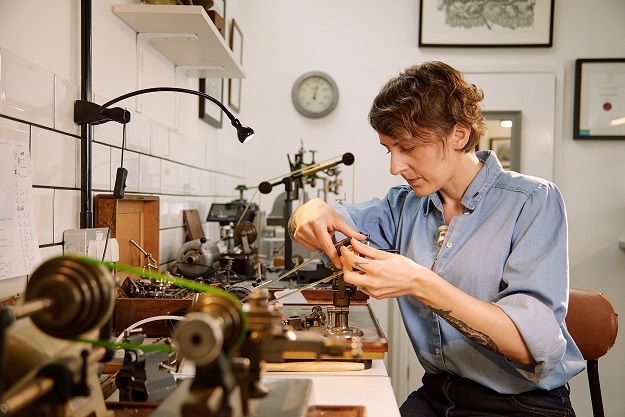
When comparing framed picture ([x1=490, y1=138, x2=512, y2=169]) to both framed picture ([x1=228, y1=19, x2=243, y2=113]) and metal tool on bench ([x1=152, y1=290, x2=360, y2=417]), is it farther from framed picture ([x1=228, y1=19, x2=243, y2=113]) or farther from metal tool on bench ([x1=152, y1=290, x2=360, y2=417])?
metal tool on bench ([x1=152, y1=290, x2=360, y2=417])

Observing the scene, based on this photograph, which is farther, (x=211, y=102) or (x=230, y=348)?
(x=211, y=102)

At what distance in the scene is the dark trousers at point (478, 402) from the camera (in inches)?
53.4

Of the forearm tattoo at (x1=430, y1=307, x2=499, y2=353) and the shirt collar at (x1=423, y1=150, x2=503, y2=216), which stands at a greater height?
the shirt collar at (x1=423, y1=150, x2=503, y2=216)

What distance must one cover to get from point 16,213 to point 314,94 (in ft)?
8.93

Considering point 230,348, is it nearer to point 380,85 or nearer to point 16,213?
point 16,213

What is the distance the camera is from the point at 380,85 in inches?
143

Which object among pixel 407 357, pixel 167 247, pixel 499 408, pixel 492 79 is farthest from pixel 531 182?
pixel 492 79

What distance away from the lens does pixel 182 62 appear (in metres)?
2.22

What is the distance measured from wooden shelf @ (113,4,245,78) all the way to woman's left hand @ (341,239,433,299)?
0.88 m

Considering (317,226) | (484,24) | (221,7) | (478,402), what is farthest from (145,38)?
(484,24)

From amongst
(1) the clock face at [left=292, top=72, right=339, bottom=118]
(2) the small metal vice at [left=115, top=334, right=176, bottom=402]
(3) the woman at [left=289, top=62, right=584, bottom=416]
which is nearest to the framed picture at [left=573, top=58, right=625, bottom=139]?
(1) the clock face at [left=292, top=72, right=339, bottom=118]

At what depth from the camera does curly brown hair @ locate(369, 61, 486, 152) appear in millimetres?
1459

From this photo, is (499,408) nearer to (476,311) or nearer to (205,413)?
(476,311)

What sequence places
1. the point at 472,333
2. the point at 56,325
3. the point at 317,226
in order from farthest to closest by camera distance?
the point at 317,226 → the point at 472,333 → the point at 56,325
